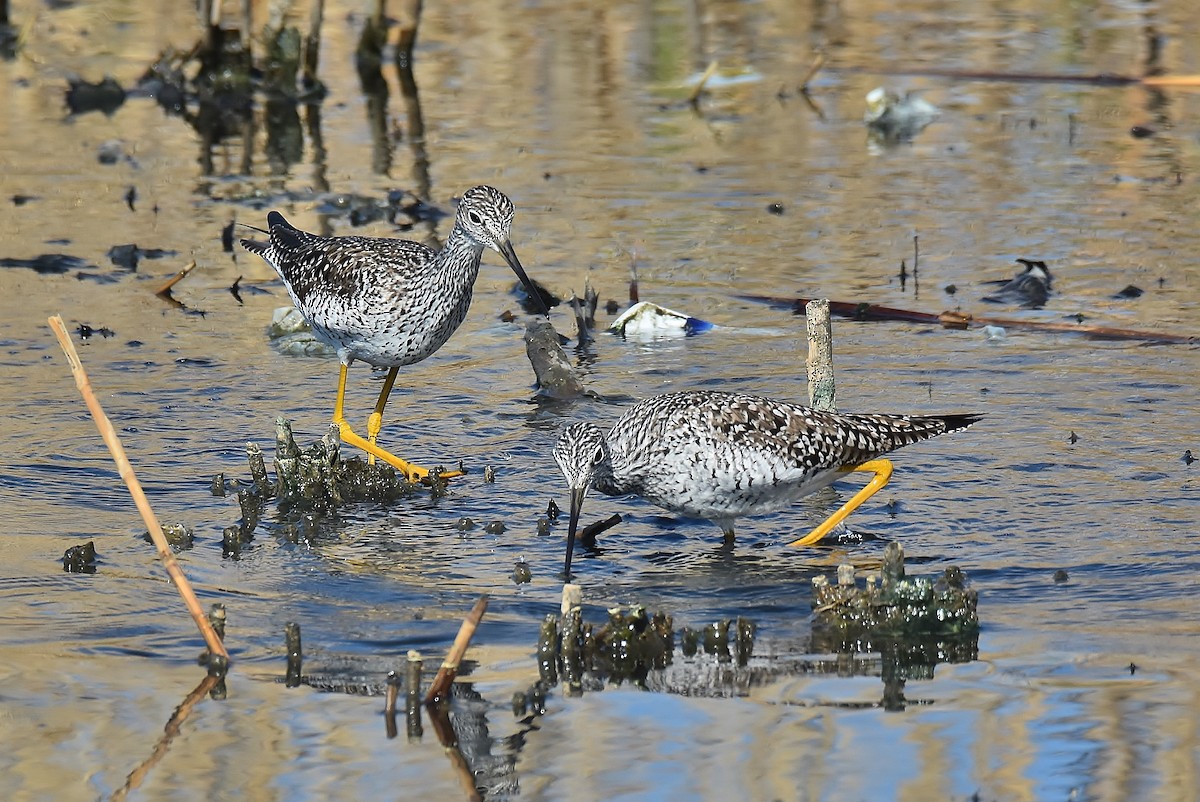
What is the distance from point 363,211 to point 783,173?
3672mm

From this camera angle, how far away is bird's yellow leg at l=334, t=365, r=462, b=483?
8.90 m

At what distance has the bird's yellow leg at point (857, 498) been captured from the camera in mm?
8102

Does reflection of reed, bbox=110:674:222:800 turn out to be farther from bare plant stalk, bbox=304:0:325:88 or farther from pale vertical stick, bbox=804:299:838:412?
bare plant stalk, bbox=304:0:325:88

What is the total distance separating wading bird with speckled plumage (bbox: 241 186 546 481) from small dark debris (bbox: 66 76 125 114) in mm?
9378

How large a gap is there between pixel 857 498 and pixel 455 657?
2988 millimetres

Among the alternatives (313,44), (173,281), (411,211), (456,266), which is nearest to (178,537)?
(456,266)

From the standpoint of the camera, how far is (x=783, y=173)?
50.2 ft

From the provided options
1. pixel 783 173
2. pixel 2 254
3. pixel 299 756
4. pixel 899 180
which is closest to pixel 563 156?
pixel 783 173

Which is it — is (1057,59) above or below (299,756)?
above

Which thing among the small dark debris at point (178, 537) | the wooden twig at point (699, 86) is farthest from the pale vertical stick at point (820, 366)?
the wooden twig at point (699, 86)

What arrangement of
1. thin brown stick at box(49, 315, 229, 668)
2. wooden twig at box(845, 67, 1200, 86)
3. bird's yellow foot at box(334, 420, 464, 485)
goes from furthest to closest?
wooden twig at box(845, 67, 1200, 86) → bird's yellow foot at box(334, 420, 464, 485) → thin brown stick at box(49, 315, 229, 668)

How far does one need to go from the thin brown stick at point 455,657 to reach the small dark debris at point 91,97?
13.2m

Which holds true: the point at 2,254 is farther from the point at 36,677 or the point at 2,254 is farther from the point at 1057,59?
the point at 1057,59

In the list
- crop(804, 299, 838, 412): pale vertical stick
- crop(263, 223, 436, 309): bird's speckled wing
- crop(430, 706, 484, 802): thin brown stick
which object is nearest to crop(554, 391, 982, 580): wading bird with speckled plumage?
crop(804, 299, 838, 412): pale vertical stick
